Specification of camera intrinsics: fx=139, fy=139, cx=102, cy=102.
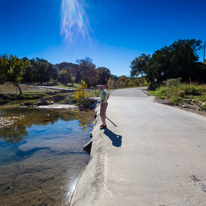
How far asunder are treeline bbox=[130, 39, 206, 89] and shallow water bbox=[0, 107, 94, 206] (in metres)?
26.6

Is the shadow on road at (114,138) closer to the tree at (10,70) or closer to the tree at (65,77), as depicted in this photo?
the tree at (10,70)

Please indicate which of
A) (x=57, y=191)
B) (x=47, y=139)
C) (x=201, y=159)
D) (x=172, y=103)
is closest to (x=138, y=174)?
(x=201, y=159)

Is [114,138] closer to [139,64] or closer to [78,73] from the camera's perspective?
[139,64]

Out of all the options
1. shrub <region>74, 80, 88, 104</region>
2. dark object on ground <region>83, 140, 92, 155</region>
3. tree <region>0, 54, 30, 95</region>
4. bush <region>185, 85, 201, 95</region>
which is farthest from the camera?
tree <region>0, 54, 30, 95</region>

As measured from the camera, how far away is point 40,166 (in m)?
4.47

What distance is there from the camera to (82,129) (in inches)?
334

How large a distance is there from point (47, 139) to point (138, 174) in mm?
5399

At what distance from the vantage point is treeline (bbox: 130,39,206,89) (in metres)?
29.7

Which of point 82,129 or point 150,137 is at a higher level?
point 150,137

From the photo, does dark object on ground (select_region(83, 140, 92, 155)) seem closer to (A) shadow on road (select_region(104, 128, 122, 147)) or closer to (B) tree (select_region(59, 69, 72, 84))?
(A) shadow on road (select_region(104, 128, 122, 147))

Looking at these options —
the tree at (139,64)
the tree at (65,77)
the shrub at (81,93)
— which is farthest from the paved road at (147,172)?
the tree at (65,77)

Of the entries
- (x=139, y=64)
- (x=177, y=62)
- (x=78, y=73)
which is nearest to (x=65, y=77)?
(x=78, y=73)

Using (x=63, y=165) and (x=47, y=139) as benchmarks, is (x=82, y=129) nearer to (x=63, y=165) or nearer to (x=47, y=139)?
(x=47, y=139)

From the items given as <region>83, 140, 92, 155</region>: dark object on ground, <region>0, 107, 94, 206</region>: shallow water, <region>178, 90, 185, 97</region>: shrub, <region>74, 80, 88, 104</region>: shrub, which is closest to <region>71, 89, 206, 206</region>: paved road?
<region>0, 107, 94, 206</region>: shallow water
